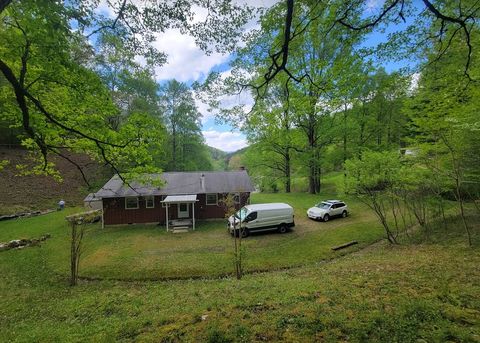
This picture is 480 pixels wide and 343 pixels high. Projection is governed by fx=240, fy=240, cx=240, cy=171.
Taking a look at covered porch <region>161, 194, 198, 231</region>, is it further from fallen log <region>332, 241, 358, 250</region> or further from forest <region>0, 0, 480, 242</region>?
fallen log <region>332, 241, 358, 250</region>

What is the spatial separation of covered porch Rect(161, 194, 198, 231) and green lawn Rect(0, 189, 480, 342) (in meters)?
2.85

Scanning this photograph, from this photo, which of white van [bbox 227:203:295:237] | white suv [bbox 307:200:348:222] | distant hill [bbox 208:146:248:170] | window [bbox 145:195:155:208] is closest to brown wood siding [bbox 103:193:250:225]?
window [bbox 145:195:155:208]

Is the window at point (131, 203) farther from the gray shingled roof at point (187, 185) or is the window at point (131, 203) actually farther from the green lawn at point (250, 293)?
the green lawn at point (250, 293)

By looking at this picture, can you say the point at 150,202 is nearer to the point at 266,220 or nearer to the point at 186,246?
the point at 186,246

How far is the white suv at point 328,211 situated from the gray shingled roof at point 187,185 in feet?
16.7

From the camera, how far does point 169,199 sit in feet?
59.8

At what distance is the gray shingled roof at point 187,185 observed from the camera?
62.3 feet

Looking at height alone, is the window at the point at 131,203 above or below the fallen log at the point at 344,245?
above

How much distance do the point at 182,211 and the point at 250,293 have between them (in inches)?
550

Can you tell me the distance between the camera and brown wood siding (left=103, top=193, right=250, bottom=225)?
62.4ft

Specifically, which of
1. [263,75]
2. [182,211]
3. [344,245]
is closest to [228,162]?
[182,211]

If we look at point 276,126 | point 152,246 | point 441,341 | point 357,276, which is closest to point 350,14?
point 441,341

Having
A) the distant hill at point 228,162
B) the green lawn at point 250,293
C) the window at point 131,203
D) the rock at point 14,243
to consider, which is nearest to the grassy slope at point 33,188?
the window at point 131,203

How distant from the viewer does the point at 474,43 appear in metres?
8.04
